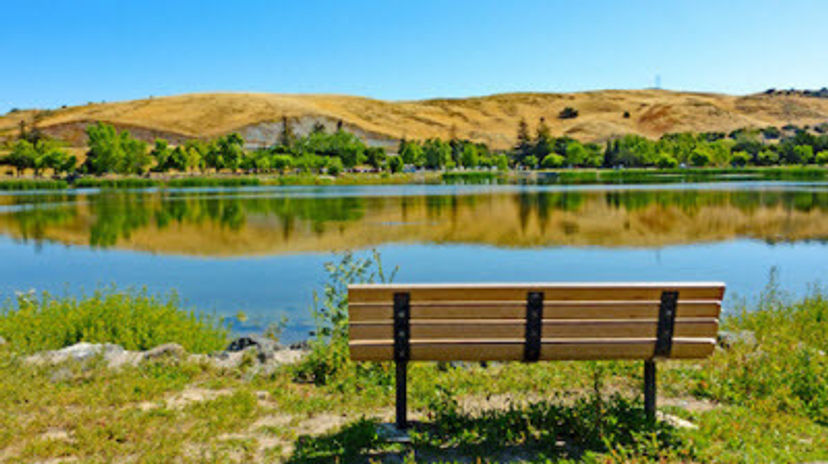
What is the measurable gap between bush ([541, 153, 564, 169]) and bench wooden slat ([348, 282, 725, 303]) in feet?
577

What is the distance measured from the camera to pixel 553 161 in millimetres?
176500

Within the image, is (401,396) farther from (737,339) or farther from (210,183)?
(210,183)

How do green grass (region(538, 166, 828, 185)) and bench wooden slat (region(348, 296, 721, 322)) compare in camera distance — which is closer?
bench wooden slat (region(348, 296, 721, 322))

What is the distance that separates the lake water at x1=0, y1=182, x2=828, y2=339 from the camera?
760 inches

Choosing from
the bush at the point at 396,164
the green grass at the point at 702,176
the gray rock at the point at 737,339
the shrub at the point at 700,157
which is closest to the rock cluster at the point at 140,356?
Result: the gray rock at the point at 737,339

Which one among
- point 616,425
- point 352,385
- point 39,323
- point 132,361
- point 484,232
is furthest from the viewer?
point 484,232

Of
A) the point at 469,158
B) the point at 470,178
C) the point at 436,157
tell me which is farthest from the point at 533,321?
the point at 469,158

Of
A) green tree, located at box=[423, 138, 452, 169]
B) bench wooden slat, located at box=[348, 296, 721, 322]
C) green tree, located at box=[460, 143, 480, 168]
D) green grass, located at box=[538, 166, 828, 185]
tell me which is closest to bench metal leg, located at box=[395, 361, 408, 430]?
bench wooden slat, located at box=[348, 296, 721, 322]

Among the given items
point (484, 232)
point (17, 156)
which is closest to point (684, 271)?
point (484, 232)

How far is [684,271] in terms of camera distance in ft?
66.8

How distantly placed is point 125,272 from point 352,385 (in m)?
17.4

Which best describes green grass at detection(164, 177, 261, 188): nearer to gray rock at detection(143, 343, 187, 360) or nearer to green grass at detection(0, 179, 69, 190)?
green grass at detection(0, 179, 69, 190)

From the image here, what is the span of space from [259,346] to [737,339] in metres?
7.13

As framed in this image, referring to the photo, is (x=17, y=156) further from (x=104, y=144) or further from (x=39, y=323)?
(x=39, y=323)
